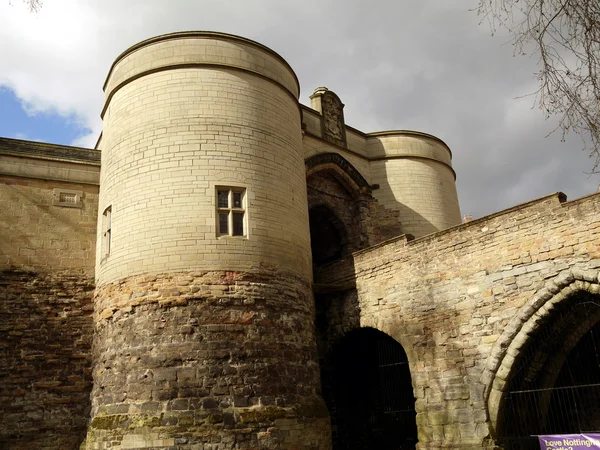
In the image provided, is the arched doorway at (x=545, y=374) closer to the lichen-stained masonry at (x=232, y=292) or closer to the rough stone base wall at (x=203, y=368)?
the lichen-stained masonry at (x=232, y=292)

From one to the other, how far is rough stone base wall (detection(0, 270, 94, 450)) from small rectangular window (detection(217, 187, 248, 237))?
4375 mm

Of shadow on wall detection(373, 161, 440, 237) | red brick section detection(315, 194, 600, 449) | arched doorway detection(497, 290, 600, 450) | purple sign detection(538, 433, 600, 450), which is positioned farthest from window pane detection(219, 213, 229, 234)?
shadow on wall detection(373, 161, 440, 237)

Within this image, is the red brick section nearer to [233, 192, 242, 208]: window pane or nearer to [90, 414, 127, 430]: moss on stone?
[233, 192, 242, 208]: window pane

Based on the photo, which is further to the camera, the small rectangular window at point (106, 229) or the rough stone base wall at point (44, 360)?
the small rectangular window at point (106, 229)

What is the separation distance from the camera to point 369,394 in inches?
586

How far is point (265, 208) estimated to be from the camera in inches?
488

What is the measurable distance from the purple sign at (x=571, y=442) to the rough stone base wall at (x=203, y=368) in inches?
168

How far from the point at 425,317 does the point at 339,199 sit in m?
6.46

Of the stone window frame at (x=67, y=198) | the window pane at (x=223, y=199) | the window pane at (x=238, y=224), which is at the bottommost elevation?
the window pane at (x=238, y=224)

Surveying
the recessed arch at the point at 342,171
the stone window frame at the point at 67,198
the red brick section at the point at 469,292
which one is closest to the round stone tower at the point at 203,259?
the stone window frame at the point at 67,198

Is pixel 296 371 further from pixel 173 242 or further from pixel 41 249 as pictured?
pixel 41 249

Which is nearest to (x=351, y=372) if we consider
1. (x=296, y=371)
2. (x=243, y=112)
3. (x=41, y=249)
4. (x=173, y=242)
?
(x=296, y=371)

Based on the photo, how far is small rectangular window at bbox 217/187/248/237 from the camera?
1196 centimetres

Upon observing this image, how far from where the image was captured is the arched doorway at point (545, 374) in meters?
10.3
